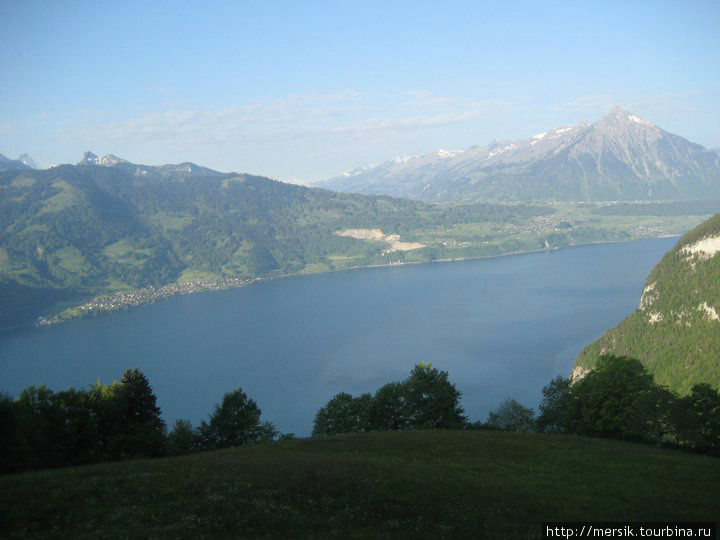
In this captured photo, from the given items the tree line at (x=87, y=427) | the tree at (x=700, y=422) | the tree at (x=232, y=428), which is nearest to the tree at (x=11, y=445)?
the tree line at (x=87, y=427)

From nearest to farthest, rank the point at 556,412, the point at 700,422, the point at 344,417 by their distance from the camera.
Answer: the point at 700,422
the point at 556,412
the point at 344,417

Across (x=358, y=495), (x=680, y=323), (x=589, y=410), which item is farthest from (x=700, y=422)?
(x=680, y=323)

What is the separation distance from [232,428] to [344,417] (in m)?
11.4

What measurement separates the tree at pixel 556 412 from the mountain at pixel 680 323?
45365mm

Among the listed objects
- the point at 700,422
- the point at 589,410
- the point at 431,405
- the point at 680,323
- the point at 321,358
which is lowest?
the point at 321,358

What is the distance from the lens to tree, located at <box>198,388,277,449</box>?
180 ft

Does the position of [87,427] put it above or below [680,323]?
above

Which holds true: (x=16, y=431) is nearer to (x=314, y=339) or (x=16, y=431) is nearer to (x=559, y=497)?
(x=559, y=497)

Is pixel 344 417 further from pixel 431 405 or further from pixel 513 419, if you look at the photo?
pixel 513 419

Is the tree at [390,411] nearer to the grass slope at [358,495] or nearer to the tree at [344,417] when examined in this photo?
the tree at [344,417]

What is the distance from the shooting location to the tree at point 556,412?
56000 mm

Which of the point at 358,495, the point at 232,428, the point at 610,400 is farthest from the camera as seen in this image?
the point at 232,428

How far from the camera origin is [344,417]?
59.9 meters

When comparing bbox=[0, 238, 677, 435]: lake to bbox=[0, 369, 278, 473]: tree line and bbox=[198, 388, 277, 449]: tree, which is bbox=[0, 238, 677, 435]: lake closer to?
bbox=[198, 388, 277, 449]: tree
